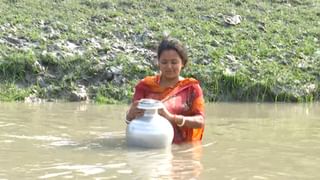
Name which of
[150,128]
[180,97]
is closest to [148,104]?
[150,128]

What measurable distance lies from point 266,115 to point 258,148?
108 inches

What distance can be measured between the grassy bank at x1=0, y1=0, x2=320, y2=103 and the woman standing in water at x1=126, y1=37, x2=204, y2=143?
3492mm

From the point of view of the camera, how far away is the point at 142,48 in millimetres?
11812

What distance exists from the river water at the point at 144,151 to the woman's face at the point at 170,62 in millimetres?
684

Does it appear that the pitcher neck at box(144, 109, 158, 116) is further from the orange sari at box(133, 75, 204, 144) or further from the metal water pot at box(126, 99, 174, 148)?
the orange sari at box(133, 75, 204, 144)

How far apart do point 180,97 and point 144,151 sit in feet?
2.55

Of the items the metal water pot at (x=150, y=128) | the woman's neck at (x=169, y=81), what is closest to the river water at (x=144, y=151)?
the metal water pot at (x=150, y=128)

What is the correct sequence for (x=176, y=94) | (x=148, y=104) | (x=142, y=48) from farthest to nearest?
1. (x=142, y=48)
2. (x=176, y=94)
3. (x=148, y=104)

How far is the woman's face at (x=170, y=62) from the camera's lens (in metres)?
6.20

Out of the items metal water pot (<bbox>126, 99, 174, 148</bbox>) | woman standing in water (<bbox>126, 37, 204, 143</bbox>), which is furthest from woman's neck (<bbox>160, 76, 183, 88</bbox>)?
metal water pot (<bbox>126, 99, 174, 148</bbox>)

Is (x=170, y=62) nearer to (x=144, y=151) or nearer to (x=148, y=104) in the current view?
(x=148, y=104)

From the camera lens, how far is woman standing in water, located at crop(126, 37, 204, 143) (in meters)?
6.20

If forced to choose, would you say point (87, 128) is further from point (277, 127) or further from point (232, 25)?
point (232, 25)

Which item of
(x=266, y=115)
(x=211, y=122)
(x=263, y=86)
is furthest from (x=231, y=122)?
Result: (x=263, y=86)
